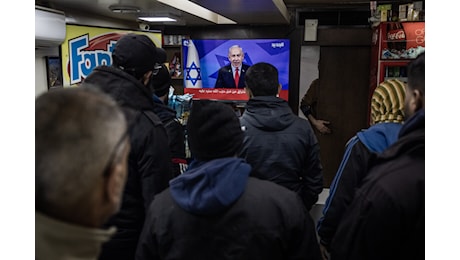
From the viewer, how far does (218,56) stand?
14.9 ft

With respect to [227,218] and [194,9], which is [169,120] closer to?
[227,218]

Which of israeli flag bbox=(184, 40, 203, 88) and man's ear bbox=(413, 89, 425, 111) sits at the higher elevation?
israeli flag bbox=(184, 40, 203, 88)

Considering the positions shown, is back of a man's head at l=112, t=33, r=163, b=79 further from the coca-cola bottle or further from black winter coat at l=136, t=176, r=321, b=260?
the coca-cola bottle

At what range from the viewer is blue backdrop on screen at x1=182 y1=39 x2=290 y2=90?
439 cm

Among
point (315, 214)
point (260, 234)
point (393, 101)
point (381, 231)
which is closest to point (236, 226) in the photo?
point (260, 234)

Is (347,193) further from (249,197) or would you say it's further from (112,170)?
(112,170)

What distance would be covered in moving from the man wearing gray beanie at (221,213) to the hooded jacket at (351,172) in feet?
1.22

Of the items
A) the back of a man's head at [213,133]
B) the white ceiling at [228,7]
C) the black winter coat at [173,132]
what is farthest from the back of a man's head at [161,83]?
the back of a man's head at [213,133]

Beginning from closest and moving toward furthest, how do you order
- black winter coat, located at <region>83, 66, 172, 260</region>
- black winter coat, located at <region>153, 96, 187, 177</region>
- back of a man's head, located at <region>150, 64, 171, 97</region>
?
black winter coat, located at <region>83, 66, 172, 260</region> → black winter coat, located at <region>153, 96, 187, 177</region> → back of a man's head, located at <region>150, 64, 171, 97</region>

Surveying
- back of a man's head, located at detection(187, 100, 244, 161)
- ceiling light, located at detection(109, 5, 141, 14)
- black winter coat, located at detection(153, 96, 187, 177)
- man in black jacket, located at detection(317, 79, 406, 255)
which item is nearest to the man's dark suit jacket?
ceiling light, located at detection(109, 5, 141, 14)

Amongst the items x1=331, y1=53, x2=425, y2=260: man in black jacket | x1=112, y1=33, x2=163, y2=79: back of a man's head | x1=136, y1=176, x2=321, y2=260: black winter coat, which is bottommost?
x1=136, y1=176, x2=321, y2=260: black winter coat

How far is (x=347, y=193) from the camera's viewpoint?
1.60m

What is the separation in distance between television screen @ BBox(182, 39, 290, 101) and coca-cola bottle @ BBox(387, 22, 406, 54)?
4.36 ft

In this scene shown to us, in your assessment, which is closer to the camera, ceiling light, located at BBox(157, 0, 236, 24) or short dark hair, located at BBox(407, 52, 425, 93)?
short dark hair, located at BBox(407, 52, 425, 93)
